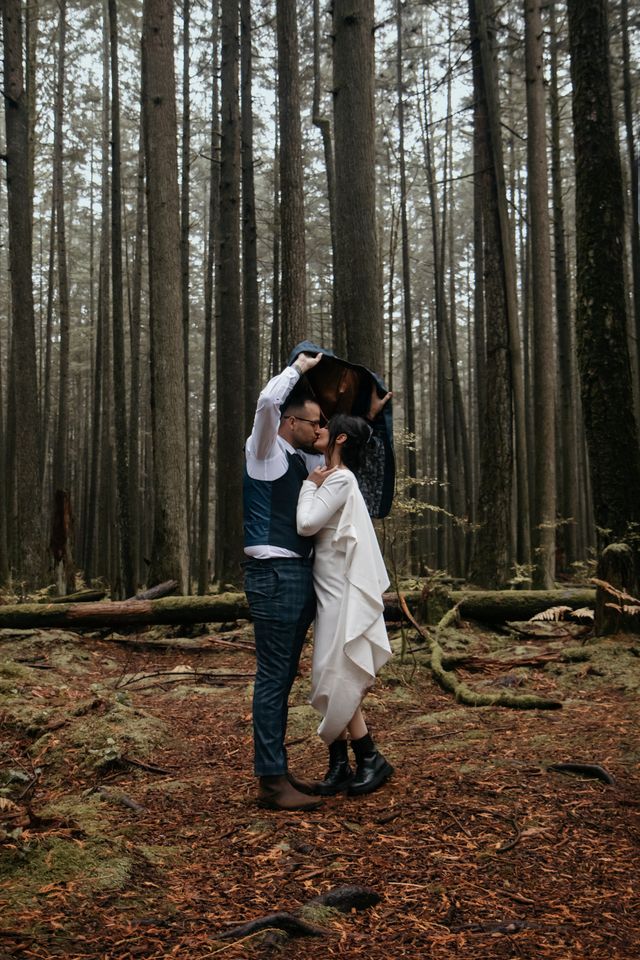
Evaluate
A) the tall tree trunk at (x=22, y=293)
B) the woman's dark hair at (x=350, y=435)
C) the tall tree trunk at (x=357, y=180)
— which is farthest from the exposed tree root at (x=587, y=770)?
the tall tree trunk at (x=22, y=293)

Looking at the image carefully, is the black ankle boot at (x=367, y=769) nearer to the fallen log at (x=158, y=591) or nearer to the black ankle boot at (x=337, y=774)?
the black ankle boot at (x=337, y=774)

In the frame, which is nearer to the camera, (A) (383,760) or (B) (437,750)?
(A) (383,760)

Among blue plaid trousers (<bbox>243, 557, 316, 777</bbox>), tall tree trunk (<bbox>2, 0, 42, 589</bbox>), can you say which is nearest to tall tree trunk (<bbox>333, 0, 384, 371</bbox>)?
blue plaid trousers (<bbox>243, 557, 316, 777</bbox>)

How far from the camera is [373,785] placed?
A: 3.91 m

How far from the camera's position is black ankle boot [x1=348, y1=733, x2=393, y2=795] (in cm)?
391

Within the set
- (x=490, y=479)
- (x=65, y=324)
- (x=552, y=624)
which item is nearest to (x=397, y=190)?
(x=65, y=324)

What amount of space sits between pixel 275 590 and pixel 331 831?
1.14 m

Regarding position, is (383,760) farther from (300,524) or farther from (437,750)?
(300,524)

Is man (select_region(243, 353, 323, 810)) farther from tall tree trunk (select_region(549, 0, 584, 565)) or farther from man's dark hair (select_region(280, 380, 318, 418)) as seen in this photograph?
tall tree trunk (select_region(549, 0, 584, 565))

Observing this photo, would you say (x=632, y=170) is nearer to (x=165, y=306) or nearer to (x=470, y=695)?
(x=165, y=306)

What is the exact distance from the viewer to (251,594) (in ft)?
12.8

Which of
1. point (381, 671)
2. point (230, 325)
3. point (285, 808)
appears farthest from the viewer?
point (230, 325)

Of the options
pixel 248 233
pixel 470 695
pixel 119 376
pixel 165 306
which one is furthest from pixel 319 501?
pixel 248 233

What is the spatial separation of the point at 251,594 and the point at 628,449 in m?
3.74
